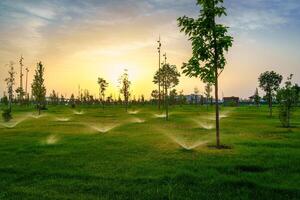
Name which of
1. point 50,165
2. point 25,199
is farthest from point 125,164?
point 25,199

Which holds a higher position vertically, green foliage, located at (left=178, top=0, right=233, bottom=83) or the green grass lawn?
green foliage, located at (left=178, top=0, right=233, bottom=83)

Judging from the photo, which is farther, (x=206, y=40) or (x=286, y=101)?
(x=286, y=101)

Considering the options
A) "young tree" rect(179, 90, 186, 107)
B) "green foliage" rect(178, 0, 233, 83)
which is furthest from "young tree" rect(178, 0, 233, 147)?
"young tree" rect(179, 90, 186, 107)

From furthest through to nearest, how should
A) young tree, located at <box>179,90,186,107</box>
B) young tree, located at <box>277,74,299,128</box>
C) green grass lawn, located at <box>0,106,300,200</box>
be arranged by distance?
1. young tree, located at <box>179,90,186,107</box>
2. young tree, located at <box>277,74,299,128</box>
3. green grass lawn, located at <box>0,106,300,200</box>

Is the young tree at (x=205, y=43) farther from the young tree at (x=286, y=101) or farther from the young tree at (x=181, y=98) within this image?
the young tree at (x=181, y=98)

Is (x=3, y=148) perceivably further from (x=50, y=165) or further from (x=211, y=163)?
(x=211, y=163)

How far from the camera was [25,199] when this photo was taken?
1307 cm

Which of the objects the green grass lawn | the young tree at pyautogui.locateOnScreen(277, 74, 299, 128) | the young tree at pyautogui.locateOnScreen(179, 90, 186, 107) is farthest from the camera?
the young tree at pyautogui.locateOnScreen(179, 90, 186, 107)

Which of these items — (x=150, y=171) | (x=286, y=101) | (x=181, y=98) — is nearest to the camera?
(x=150, y=171)

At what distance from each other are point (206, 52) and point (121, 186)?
13613mm

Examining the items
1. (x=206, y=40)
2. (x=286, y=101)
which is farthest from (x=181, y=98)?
(x=206, y=40)

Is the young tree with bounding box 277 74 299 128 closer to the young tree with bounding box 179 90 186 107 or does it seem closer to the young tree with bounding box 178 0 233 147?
the young tree with bounding box 178 0 233 147

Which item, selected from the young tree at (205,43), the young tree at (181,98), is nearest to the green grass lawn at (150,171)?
the young tree at (205,43)

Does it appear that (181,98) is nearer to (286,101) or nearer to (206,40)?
(286,101)
